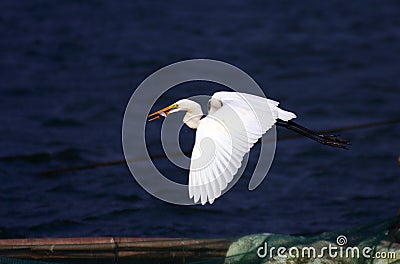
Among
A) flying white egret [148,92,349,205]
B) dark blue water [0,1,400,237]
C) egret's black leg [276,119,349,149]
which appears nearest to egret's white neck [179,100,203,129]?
flying white egret [148,92,349,205]

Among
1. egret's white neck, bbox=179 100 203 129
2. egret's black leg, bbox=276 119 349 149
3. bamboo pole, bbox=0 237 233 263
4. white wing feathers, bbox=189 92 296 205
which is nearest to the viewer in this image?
white wing feathers, bbox=189 92 296 205

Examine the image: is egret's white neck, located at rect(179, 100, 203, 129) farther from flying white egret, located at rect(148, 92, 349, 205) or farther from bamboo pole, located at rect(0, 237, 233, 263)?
bamboo pole, located at rect(0, 237, 233, 263)

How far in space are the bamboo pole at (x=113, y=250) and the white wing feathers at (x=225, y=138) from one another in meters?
0.71

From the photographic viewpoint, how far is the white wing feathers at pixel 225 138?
406cm

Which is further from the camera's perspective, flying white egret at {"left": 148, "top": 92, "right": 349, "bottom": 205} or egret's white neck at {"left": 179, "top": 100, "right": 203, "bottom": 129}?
egret's white neck at {"left": 179, "top": 100, "right": 203, "bottom": 129}

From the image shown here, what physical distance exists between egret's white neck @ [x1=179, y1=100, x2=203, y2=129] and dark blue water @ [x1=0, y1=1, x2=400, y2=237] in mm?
1921

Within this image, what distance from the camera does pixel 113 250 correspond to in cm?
481

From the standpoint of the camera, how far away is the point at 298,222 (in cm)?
688

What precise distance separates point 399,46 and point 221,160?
28.3ft

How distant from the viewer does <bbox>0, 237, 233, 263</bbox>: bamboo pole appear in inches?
186

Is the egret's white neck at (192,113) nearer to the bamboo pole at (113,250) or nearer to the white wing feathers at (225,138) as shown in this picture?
the white wing feathers at (225,138)

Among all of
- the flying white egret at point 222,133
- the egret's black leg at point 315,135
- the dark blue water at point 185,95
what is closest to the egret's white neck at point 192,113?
the flying white egret at point 222,133

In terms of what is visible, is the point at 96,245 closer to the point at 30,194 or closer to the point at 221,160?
the point at 221,160

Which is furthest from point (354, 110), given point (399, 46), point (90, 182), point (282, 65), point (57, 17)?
point (57, 17)
